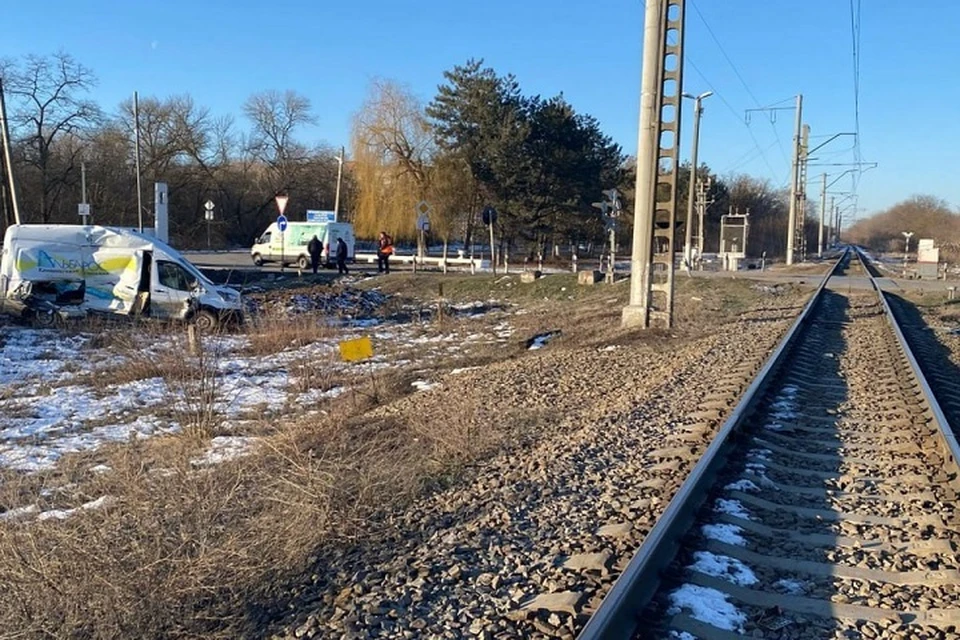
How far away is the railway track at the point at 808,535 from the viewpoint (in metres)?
3.72

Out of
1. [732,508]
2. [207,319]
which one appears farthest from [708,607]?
[207,319]

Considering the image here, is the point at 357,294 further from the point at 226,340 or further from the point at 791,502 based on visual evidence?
the point at 791,502

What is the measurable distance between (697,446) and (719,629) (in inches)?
120

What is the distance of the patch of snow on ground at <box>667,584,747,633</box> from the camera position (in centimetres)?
370

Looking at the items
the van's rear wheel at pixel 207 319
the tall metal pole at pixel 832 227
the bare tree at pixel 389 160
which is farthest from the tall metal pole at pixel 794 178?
the tall metal pole at pixel 832 227

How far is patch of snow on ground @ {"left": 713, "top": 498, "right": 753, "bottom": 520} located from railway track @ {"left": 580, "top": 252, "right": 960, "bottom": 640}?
1 cm

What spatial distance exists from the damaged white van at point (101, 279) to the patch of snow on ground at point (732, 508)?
1639 centimetres

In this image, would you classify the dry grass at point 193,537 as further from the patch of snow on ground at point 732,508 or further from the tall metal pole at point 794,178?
the tall metal pole at point 794,178

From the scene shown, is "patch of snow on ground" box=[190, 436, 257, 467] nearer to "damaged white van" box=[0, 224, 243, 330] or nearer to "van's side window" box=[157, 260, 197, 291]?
"damaged white van" box=[0, 224, 243, 330]

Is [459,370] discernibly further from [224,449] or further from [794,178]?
[794,178]

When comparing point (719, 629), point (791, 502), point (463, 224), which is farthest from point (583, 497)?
point (463, 224)

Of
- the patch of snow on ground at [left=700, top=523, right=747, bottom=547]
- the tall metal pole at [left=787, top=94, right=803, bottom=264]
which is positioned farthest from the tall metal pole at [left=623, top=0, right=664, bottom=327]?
the tall metal pole at [left=787, top=94, right=803, bottom=264]

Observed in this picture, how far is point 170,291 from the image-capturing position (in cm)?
2011

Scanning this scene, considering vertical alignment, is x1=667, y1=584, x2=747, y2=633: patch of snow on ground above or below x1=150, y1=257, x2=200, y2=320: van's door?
below
